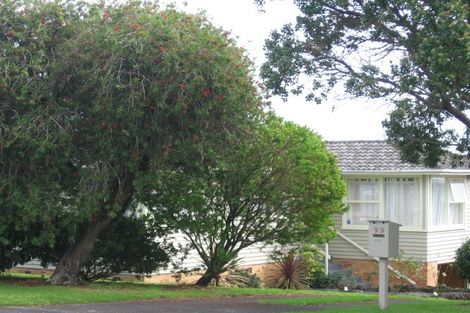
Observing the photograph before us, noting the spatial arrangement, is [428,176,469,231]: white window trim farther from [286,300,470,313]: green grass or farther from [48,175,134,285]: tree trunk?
[48,175,134,285]: tree trunk

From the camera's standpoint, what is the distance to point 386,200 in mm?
27875

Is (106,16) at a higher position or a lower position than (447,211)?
higher

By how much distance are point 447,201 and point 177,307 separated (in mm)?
16267

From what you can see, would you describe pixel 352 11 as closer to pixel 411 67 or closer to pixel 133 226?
pixel 411 67

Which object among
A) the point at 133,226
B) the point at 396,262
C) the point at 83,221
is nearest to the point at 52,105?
the point at 83,221

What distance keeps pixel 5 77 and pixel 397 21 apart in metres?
6.88

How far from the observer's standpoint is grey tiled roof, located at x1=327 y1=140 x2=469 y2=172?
1074 inches

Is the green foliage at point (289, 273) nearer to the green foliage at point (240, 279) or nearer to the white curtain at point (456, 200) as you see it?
the green foliage at point (240, 279)

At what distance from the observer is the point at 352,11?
1477 cm

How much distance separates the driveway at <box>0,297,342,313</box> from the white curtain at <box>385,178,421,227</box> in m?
12.5

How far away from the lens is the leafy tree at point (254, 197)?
17.4 metres

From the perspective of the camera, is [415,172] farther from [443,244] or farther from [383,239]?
[383,239]

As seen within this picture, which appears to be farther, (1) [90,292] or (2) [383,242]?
(1) [90,292]

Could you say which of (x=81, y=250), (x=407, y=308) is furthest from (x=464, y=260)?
(x=81, y=250)
